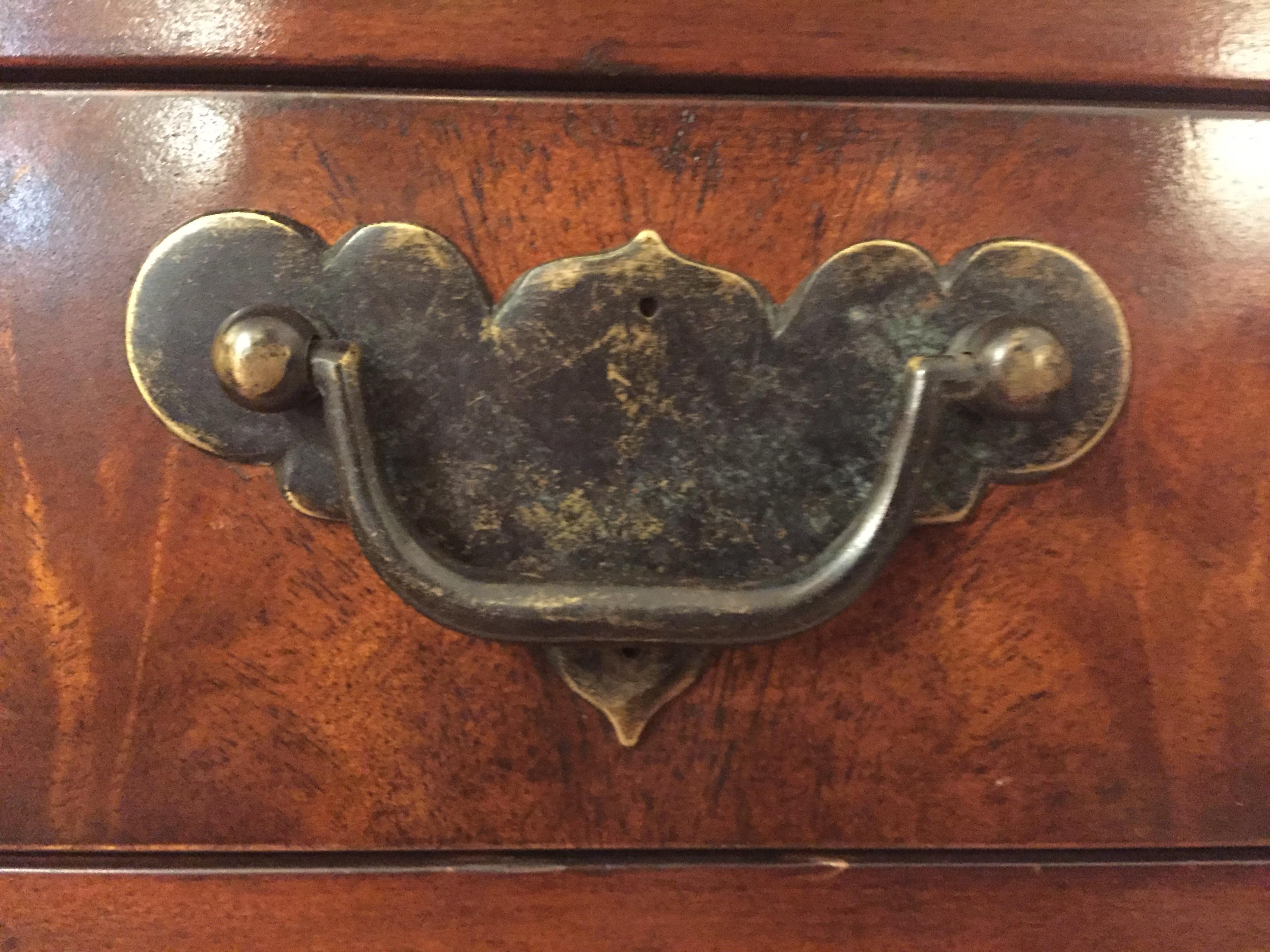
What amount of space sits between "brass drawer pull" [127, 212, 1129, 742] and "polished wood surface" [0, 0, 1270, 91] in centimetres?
5

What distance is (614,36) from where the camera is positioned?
0.81ft

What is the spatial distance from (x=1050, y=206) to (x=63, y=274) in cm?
33

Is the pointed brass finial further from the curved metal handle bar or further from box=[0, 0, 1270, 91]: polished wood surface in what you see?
box=[0, 0, 1270, 91]: polished wood surface

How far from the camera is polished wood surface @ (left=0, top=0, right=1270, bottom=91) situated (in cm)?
25

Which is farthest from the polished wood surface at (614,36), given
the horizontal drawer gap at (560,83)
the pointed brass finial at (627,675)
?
the pointed brass finial at (627,675)

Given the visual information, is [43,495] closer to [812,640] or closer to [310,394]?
[310,394]

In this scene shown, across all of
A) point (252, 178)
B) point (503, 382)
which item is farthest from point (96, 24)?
point (503, 382)

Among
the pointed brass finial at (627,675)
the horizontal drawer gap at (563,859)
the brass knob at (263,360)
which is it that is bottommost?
the horizontal drawer gap at (563,859)

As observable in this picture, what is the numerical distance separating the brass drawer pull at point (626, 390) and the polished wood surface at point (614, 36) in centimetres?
5

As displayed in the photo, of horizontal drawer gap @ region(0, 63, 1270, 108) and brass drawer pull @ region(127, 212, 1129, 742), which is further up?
horizontal drawer gap @ region(0, 63, 1270, 108)

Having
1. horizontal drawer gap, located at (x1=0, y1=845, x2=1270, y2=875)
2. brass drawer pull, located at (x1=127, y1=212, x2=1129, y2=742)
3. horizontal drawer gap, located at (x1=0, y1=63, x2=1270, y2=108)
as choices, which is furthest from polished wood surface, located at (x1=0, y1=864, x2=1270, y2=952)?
horizontal drawer gap, located at (x1=0, y1=63, x2=1270, y2=108)

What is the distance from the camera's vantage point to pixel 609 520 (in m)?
0.26

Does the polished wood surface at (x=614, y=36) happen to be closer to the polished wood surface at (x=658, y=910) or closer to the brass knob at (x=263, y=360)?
the brass knob at (x=263, y=360)

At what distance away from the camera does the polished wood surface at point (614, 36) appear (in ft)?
0.81
